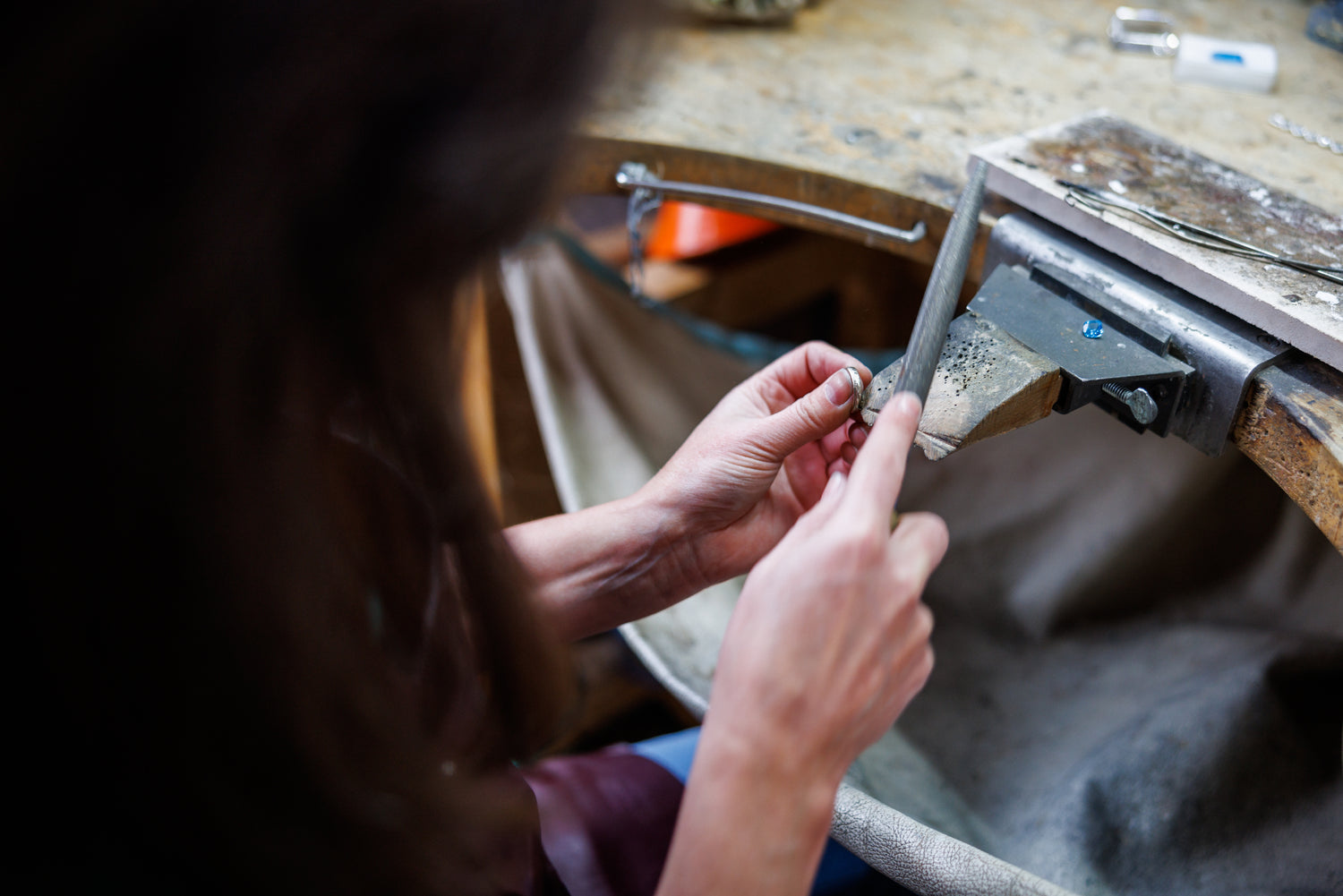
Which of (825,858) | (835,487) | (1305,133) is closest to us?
(835,487)

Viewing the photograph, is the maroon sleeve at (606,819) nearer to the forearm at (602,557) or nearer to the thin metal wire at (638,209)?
the forearm at (602,557)

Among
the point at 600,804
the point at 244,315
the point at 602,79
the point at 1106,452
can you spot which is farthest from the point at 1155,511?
the point at 244,315

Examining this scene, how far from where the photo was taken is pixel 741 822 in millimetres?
454

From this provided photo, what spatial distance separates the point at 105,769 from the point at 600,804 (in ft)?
1.29

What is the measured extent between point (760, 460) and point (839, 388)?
0.29 feet

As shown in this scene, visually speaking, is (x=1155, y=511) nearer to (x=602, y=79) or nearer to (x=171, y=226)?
(x=602, y=79)

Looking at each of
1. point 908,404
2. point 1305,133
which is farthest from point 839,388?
point 1305,133

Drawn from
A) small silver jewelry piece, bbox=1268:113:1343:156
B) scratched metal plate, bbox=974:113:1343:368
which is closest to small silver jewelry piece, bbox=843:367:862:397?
scratched metal plate, bbox=974:113:1343:368

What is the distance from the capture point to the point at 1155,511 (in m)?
0.97

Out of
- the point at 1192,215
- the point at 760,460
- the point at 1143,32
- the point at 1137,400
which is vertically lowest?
the point at 760,460

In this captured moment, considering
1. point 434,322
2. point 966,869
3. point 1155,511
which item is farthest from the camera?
point 1155,511

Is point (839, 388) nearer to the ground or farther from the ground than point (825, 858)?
farther from the ground

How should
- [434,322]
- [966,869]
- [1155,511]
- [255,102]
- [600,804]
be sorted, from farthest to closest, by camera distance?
1. [1155,511]
2. [600,804]
3. [966,869]
4. [434,322]
5. [255,102]

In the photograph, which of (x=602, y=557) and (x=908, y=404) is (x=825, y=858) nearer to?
(x=602, y=557)
